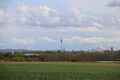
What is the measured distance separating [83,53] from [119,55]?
949 centimetres

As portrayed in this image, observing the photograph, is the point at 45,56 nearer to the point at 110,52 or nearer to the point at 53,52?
the point at 53,52

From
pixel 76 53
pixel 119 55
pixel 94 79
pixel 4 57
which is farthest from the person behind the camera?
pixel 76 53

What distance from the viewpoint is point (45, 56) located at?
87.4 m

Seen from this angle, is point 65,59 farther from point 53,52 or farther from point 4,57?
point 4,57

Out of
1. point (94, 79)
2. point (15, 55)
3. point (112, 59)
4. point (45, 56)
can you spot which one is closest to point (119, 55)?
point (112, 59)

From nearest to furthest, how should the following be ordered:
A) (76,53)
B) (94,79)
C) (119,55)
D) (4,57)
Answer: (94,79) < (4,57) < (119,55) < (76,53)

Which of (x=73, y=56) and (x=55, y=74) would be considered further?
(x=73, y=56)

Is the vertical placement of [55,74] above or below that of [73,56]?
A: below

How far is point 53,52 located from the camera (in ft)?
307

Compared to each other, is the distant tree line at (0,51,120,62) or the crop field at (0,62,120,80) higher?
A: the distant tree line at (0,51,120,62)

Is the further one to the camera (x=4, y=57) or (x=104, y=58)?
(x=104, y=58)

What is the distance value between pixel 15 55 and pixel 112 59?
23.0m

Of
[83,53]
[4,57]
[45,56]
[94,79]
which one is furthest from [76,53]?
[94,79]

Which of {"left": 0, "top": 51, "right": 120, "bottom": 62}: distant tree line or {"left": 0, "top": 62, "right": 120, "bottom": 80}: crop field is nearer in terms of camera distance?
{"left": 0, "top": 62, "right": 120, "bottom": 80}: crop field
